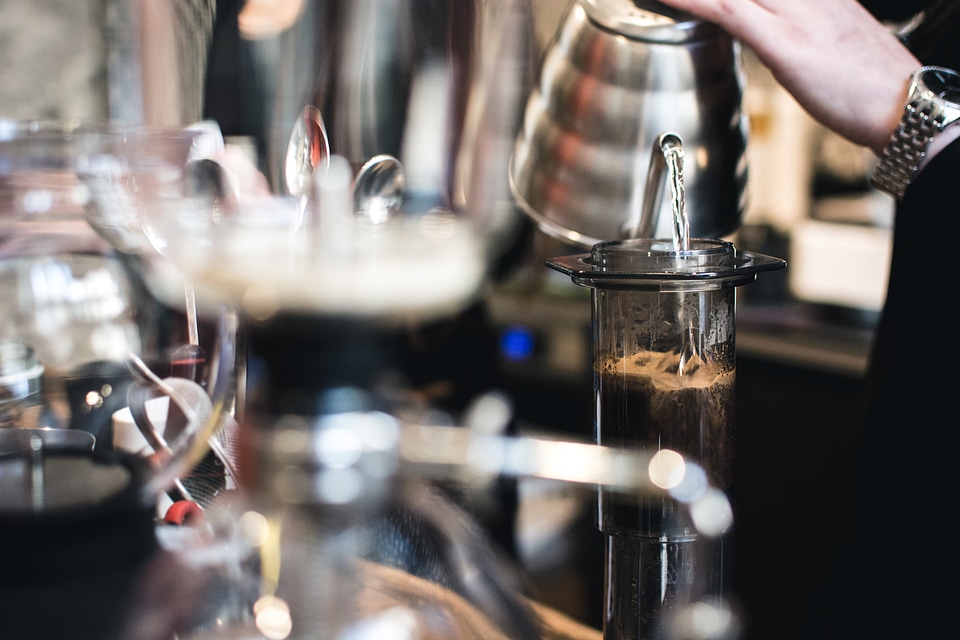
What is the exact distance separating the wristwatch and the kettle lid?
0.39ft

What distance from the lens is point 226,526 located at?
45 centimetres

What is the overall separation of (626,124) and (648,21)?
0.06m

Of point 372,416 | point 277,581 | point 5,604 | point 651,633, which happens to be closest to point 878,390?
point 651,633

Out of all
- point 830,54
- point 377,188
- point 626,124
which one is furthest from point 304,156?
point 830,54

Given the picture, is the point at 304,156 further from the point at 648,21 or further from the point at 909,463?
the point at 909,463

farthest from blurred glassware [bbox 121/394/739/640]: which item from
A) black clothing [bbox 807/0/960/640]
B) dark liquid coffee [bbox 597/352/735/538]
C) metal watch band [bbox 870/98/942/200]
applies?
metal watch band [bbox 870/98/942/200]

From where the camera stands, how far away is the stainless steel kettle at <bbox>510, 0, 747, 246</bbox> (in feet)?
1.60

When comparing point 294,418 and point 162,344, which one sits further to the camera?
point 294,418

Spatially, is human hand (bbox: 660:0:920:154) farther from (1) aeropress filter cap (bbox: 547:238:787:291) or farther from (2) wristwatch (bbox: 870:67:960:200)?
A: (1) aeropress filter cap (bbox: 547:238:787:291)

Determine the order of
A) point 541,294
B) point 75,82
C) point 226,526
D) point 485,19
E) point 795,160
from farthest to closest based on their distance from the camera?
1. point 541,294
2. point 795,160
3. point 75,82
4. point 485,19
5. point 226,526

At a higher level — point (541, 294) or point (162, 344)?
point (162, 344)

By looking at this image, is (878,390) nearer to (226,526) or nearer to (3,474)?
(226,526)

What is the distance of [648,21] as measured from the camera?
467 mm

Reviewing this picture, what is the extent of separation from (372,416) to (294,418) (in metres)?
0.13
